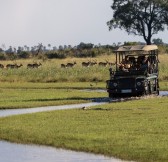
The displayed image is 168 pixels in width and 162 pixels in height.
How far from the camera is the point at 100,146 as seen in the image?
17828 millimetres

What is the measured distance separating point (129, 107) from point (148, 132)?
8.07 metres

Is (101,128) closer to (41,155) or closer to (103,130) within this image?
(103,130)

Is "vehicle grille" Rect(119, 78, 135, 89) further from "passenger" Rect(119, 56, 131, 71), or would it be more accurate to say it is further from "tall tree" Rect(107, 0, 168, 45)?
"tall tree" Rect(107, 0, 168, 45)

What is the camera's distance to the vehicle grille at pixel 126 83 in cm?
3412

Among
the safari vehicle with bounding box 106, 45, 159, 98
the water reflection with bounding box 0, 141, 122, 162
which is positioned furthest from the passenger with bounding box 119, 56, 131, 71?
the water reflection with bounding box 0, 141, 122, 162

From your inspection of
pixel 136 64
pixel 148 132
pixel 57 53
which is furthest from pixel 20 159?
pixel 57 53

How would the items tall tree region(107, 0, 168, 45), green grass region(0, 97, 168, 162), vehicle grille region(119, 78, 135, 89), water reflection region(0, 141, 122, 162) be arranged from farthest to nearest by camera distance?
tall tree region(107, 0, 168, 45) → vehicle grille region(119, 78, 135, 89) → green grass region(0, 97, 168, 162) → water reflection region(0, 141, 122, 162)

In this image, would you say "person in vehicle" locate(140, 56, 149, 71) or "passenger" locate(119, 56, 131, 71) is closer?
"person in vehicle" locate(140, 56, 149, 71)

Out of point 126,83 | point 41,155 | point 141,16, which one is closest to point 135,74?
point 126,83

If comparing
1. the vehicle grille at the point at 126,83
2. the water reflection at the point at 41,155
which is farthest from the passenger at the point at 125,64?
the water reflection at the point at 41,155

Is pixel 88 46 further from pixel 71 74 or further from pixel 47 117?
pixel 47 117

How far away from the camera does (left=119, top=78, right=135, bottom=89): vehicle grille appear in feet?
112

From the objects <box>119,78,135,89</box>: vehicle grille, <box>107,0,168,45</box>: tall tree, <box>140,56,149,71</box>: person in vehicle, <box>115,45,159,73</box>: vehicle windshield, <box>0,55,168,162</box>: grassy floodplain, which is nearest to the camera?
<box>0,55,168,162</box>: grassy floodplain

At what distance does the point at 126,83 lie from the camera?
34.2 m
